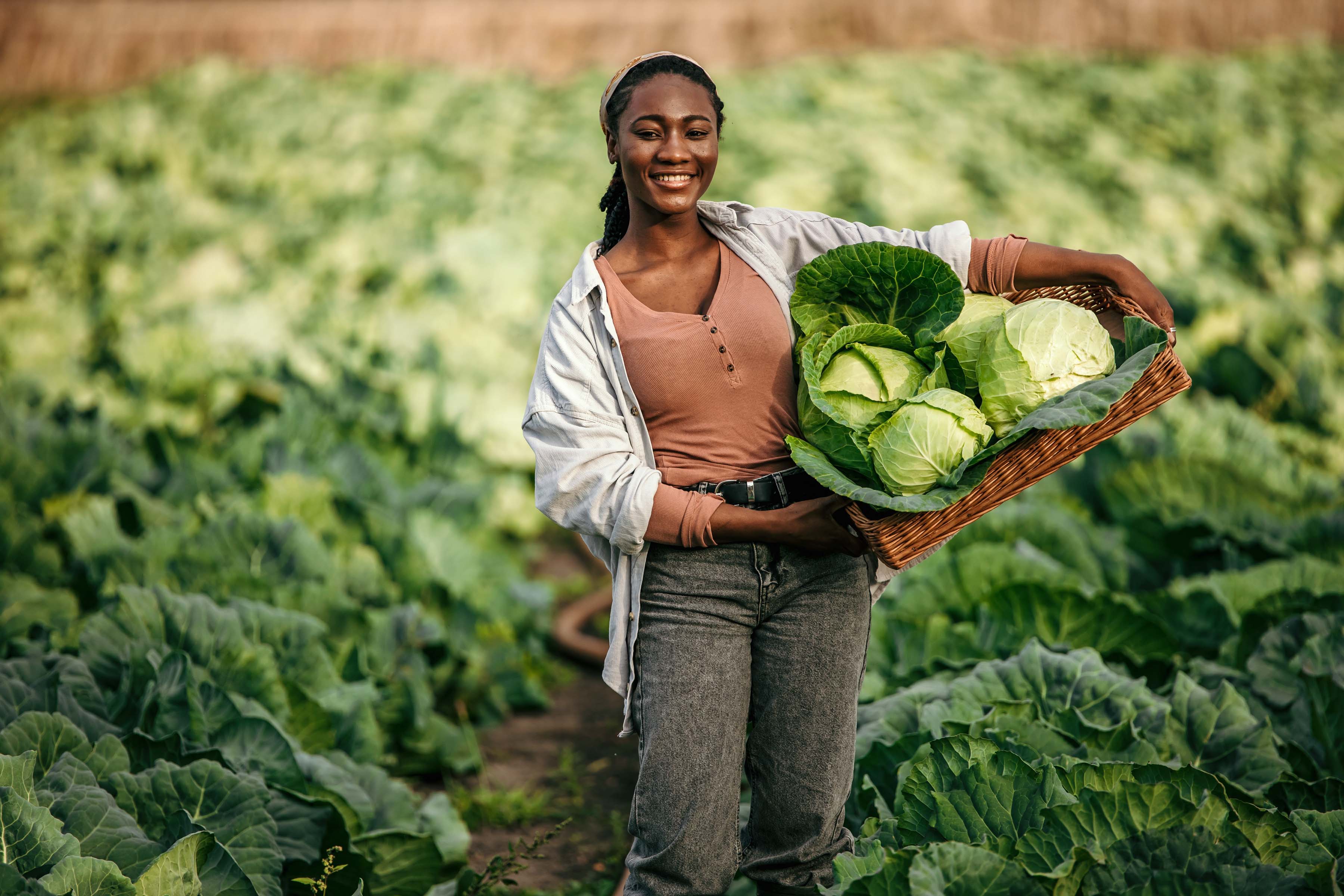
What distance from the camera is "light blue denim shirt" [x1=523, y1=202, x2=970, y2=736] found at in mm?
2318

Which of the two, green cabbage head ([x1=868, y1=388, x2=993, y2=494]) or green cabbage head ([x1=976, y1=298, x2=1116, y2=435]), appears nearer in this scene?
green cabbage head ([x1=868, y1=388, x2=993, y2=494])

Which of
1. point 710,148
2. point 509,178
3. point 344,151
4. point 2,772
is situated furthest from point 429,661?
point 344,151

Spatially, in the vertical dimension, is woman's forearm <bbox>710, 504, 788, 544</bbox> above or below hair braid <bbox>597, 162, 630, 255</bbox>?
below

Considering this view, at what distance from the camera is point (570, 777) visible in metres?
4.27

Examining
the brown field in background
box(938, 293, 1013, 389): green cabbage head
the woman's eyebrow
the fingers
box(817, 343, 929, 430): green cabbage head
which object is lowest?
→ the fingers

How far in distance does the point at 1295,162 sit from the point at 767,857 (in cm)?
1140

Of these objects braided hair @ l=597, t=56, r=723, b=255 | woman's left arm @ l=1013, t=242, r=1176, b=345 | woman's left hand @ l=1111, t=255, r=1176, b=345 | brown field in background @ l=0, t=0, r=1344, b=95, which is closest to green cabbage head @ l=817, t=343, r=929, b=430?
woman's left arm @ l=1013, t=242, r=1176, b=345

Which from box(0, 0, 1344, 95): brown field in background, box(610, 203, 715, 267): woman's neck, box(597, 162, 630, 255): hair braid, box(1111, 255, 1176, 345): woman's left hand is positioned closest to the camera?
box(1111, 255, 1176, 345): woman's left hand

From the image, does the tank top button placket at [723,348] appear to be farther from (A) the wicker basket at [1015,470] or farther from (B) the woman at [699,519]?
(A) the wicker basket at [1015,470]

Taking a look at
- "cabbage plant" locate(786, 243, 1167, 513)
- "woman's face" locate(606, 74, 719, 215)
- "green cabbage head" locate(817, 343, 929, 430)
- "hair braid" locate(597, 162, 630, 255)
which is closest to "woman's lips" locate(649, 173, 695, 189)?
"woman's face" locate(606, 74, 719, 215)

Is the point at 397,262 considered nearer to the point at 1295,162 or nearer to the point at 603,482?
the point at 603,482

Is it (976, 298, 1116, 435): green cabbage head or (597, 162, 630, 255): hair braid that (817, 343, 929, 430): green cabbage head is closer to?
(976, 298, 1116, 435): green cabbage head

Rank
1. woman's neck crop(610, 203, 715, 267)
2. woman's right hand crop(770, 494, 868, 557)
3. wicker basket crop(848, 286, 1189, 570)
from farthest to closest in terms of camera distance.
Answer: woman's neck crop(610, 203, 715, 267) < woman's right hand crop(770, 494, 868, 557) < wicker basket crop(848, 286, 1189, 570)

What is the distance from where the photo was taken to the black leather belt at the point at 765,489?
2.37 metres
